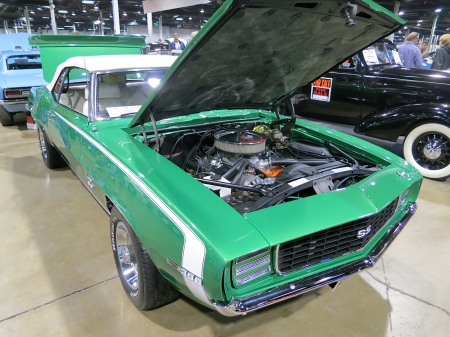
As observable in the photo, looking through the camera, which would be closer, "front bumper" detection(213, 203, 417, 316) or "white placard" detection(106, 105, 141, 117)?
"front bumper" detection(213, 203, 417, 316)

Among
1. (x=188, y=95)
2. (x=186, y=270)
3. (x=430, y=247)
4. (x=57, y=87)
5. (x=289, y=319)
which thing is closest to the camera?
(x=186, y=270)

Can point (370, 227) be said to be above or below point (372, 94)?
below

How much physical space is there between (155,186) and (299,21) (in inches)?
44.1

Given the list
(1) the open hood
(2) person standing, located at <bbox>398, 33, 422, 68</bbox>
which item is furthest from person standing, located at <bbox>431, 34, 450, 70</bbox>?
(1) the open hood

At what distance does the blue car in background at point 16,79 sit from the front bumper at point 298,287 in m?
5.71

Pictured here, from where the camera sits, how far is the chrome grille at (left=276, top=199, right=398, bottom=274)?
4.81 ft

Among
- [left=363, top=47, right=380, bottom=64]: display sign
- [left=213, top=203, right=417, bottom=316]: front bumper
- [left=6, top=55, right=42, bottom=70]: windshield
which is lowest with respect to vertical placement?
[left=213, top=203, right=417, bottom=316]: front bumper

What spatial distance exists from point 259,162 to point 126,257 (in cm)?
107

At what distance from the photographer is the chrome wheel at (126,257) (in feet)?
6.57

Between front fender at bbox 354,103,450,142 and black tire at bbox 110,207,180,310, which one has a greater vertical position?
front fender at bbox 354,103,450,142

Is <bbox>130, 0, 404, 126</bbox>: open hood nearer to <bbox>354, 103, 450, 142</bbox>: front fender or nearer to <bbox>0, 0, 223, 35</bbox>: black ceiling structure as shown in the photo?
<bbox>0, 0, 223, 35</bbox>: black ceiling structure

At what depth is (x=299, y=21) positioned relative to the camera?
168 cm

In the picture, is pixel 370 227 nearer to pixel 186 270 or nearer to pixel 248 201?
pixel 248 201

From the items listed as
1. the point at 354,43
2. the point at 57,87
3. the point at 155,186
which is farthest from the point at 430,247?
the point at 57,87
